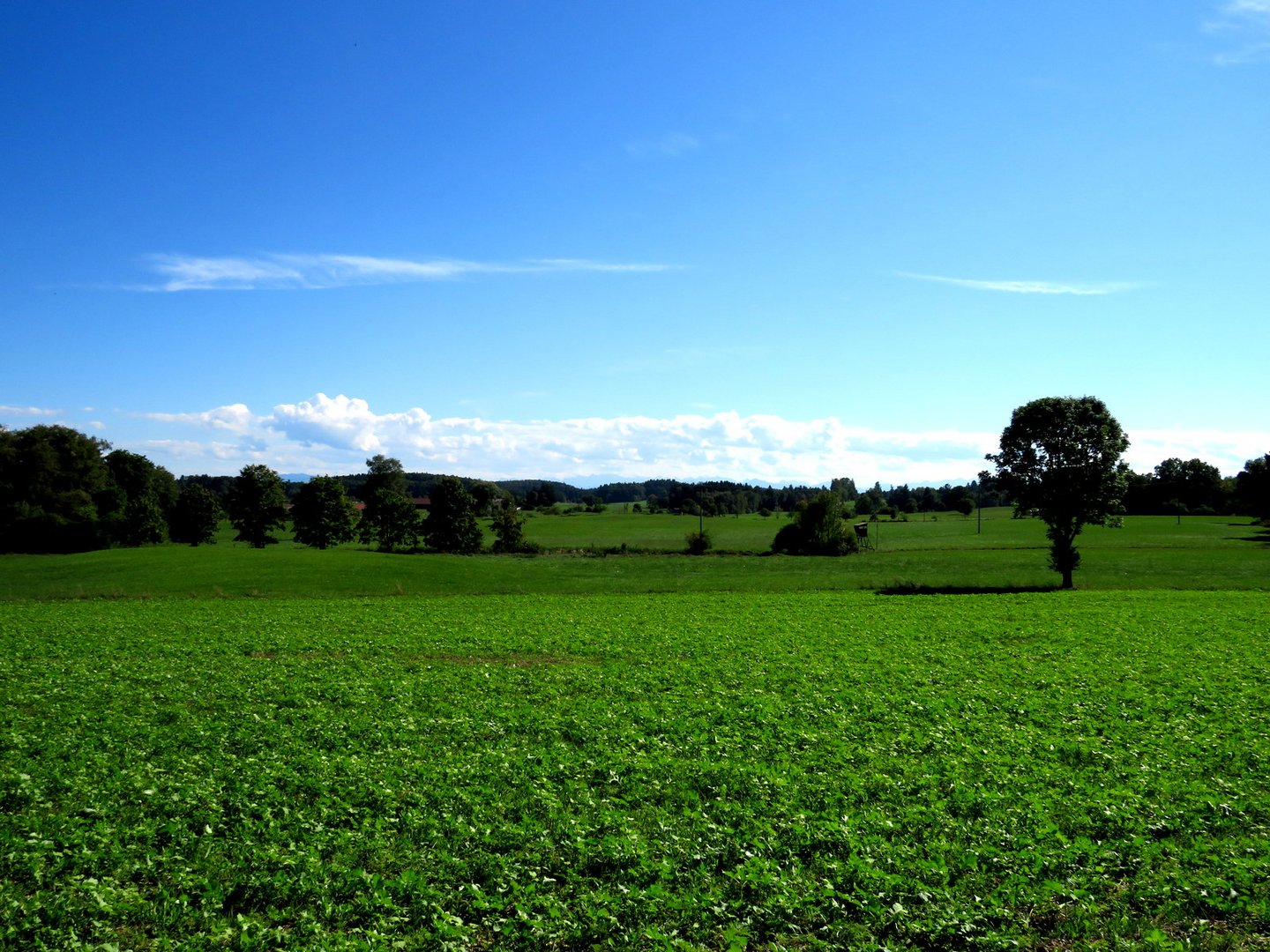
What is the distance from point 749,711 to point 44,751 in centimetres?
1576

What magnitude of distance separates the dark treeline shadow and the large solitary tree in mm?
2926

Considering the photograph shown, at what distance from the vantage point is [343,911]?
9.84 meters

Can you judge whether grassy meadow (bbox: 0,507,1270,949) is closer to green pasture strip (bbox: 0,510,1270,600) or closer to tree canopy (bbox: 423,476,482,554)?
green pasture strip (bbox: 0,510,1270,600)

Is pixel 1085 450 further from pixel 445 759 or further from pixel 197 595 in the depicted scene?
pixel 197 595

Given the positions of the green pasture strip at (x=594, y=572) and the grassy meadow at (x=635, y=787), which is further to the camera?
the green pasture strip at (x=594, y=572)

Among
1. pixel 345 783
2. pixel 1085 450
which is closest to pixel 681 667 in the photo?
pixel 345 783

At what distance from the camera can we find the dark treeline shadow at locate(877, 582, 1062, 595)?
53478 mm

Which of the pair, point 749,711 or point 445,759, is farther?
point 749,711

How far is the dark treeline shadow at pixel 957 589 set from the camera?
53478 mm

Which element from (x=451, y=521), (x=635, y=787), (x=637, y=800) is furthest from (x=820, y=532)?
(x=637, y=800)

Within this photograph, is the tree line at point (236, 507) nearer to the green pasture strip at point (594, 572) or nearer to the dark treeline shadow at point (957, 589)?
the green pasture strip at point (594, 572)

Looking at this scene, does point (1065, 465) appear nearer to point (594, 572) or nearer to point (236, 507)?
point (594, 572)

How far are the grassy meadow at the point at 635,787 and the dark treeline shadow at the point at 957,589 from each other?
58.7ft

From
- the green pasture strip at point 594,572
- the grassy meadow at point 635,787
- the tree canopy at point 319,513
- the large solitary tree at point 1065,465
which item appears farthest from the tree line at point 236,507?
the grassy meadow at point 635,787
